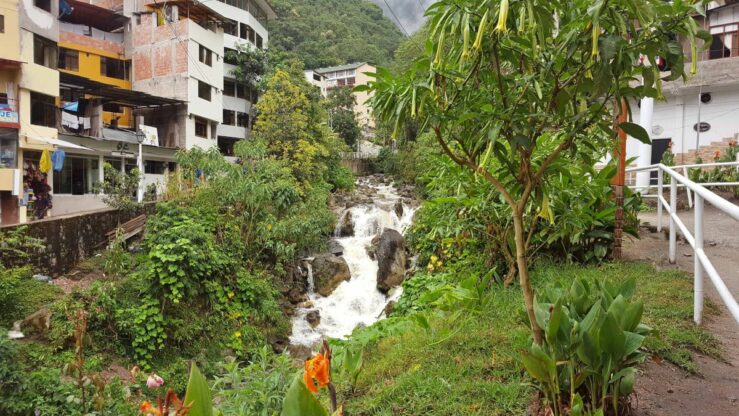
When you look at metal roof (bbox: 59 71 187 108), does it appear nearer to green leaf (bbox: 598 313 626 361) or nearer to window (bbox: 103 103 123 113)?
window (bbox: 103 103 123 113)

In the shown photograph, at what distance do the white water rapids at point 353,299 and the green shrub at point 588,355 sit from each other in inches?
271

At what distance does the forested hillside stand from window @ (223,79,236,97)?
52.3 ft

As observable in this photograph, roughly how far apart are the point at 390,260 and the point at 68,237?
7674 millimetres

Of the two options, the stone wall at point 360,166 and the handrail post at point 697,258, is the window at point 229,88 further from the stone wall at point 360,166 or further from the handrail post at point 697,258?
the handrail post at point 697,258

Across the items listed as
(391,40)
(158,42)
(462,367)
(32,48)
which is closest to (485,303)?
(462,367)

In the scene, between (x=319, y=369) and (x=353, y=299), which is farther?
(x=353, y=299)

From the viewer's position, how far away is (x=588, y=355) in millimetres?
1840

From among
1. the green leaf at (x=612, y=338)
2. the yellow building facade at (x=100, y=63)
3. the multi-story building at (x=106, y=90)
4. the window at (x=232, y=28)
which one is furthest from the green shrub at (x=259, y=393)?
the window at (x=232, y=28)

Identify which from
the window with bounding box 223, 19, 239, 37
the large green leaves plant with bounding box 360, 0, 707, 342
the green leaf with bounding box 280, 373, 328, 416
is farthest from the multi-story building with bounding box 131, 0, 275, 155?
the green leaf with bounding box 280, 373, 328, 416

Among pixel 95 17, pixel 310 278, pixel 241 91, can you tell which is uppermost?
pixel 95 17

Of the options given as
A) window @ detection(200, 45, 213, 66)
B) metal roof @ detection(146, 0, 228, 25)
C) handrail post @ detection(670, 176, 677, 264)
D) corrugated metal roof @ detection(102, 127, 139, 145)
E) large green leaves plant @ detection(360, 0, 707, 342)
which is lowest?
handrail post @ detection(670, 176, 677, 264)

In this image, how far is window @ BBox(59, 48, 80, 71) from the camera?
66.1 ft

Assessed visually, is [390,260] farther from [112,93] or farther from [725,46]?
[725,46]

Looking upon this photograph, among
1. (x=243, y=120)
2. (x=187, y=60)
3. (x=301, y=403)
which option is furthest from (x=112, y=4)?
(x=301, y=403)
